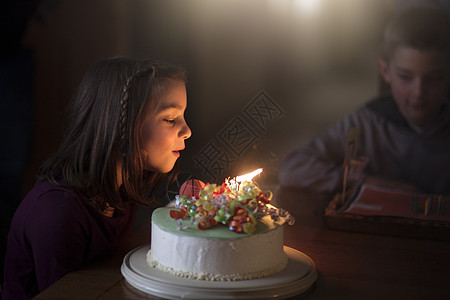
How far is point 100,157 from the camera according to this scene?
127 centimetres

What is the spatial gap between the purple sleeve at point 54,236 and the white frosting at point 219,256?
0.26 m

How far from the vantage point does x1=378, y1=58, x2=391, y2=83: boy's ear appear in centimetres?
232

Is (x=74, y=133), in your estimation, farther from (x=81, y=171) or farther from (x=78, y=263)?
(x=78, y=263)

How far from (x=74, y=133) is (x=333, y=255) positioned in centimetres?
77

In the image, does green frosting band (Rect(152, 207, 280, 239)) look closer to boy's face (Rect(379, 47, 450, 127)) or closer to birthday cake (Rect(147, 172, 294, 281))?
birthday cake (Rect(147, 172, 294, 281))

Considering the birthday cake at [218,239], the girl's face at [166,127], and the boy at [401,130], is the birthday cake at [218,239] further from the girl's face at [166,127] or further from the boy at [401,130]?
the boy at [401,130]

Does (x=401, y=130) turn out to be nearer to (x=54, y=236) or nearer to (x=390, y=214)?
(x=390, y=214)

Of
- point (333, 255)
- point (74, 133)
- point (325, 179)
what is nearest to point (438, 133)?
point (325, 179)

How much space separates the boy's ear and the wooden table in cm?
93

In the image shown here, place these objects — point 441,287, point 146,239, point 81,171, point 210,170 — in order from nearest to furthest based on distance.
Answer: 1. point 441,287
2. point 81,171
3. point 146,239
4. point 210,170

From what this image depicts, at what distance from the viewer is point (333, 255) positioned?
135 cm

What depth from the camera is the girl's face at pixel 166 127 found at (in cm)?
129

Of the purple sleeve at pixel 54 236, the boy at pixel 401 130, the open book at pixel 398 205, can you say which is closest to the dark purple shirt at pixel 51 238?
the purple sleeve at pixel 54 236

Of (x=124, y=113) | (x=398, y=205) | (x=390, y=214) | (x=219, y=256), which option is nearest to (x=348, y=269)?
(x=219, y=256)
